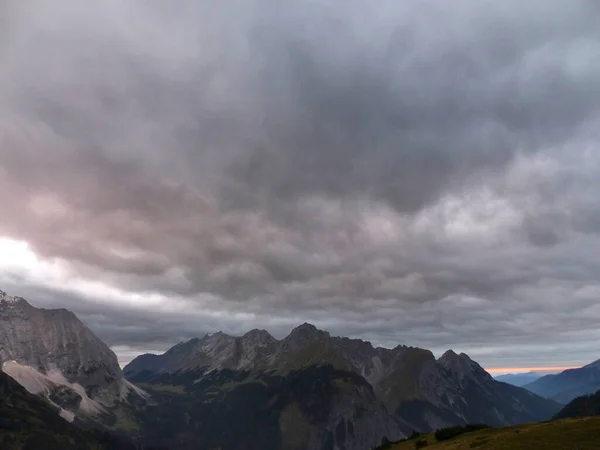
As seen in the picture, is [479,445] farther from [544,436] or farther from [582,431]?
[582,431]

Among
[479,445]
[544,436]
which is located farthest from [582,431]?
[479,445]

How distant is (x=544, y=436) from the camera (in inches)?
2734

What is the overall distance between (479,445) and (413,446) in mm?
25063

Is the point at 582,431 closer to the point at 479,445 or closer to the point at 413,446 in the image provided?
the point at 479,445

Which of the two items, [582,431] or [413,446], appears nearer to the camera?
[582,431]

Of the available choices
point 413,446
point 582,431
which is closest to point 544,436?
point 582,431

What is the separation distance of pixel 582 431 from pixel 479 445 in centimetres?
1420

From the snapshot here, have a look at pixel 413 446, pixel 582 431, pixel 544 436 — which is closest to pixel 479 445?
pixel 544 436

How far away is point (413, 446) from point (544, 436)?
30.8 meters

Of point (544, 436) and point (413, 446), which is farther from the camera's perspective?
point (413, 446)

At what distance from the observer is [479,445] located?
7181cm

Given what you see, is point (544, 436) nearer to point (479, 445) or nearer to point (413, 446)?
point (479, 445)

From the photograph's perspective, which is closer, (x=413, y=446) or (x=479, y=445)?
(x=479, y=445)
